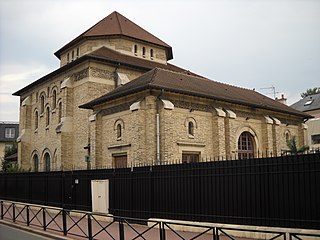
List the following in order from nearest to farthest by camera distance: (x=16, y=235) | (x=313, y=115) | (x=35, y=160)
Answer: (x=16, y=235)
(x=35, y=160)
(x=313, y=115)

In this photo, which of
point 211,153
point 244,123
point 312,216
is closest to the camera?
point 312,216

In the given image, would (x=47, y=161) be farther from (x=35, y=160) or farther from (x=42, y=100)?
(x=42, y=100)

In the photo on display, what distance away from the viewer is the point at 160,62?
35.1 metres

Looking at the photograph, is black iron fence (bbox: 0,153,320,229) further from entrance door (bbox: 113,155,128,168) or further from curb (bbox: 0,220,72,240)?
entrance door (bbox: 113,155,128,168)

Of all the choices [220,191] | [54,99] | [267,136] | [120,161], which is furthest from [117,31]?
[220,191]

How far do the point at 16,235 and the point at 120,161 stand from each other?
34.4 feet

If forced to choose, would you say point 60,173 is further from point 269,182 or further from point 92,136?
point 269,182

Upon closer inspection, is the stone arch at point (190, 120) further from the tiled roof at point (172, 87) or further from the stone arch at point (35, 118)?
the stone arch at point (35, 118)

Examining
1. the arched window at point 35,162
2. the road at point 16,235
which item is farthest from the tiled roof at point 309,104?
the road at point 16,235

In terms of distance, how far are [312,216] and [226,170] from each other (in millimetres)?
3137

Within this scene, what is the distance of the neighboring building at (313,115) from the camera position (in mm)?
47531

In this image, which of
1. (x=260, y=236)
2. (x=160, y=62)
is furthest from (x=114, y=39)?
(x=260, y=236)

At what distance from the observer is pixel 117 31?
33500mm

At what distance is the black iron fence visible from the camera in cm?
1009
